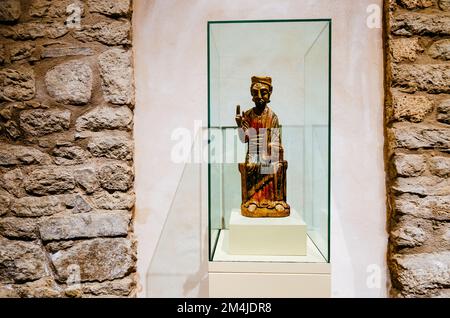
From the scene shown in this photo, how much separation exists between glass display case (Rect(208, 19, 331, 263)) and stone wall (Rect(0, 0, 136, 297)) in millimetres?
464

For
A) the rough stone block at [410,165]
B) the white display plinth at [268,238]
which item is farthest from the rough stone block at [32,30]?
the rough stone block at [410,165]

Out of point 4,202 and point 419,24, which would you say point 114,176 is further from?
point 419,24

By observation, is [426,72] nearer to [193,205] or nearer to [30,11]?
[193,205]

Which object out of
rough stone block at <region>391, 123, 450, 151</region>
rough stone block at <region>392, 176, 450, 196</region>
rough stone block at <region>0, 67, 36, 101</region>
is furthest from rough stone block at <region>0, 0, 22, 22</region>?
rough stone block at <region>392, 176, 450, 196</region>

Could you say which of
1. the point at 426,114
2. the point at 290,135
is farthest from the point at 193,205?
the point at 426,114

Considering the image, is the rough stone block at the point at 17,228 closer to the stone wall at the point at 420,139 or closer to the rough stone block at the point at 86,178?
the rough stone block at the point at 86,178

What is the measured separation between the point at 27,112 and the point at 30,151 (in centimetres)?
18

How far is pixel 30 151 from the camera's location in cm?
166

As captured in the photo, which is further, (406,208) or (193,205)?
(193,205)

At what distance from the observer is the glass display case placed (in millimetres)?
1388

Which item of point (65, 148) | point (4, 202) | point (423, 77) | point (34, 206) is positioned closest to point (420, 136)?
point (423, 77)

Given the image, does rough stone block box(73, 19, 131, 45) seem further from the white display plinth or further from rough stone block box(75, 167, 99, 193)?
the white display plinth

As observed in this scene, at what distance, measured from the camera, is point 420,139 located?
1625mm

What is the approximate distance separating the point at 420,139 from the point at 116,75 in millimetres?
1421
